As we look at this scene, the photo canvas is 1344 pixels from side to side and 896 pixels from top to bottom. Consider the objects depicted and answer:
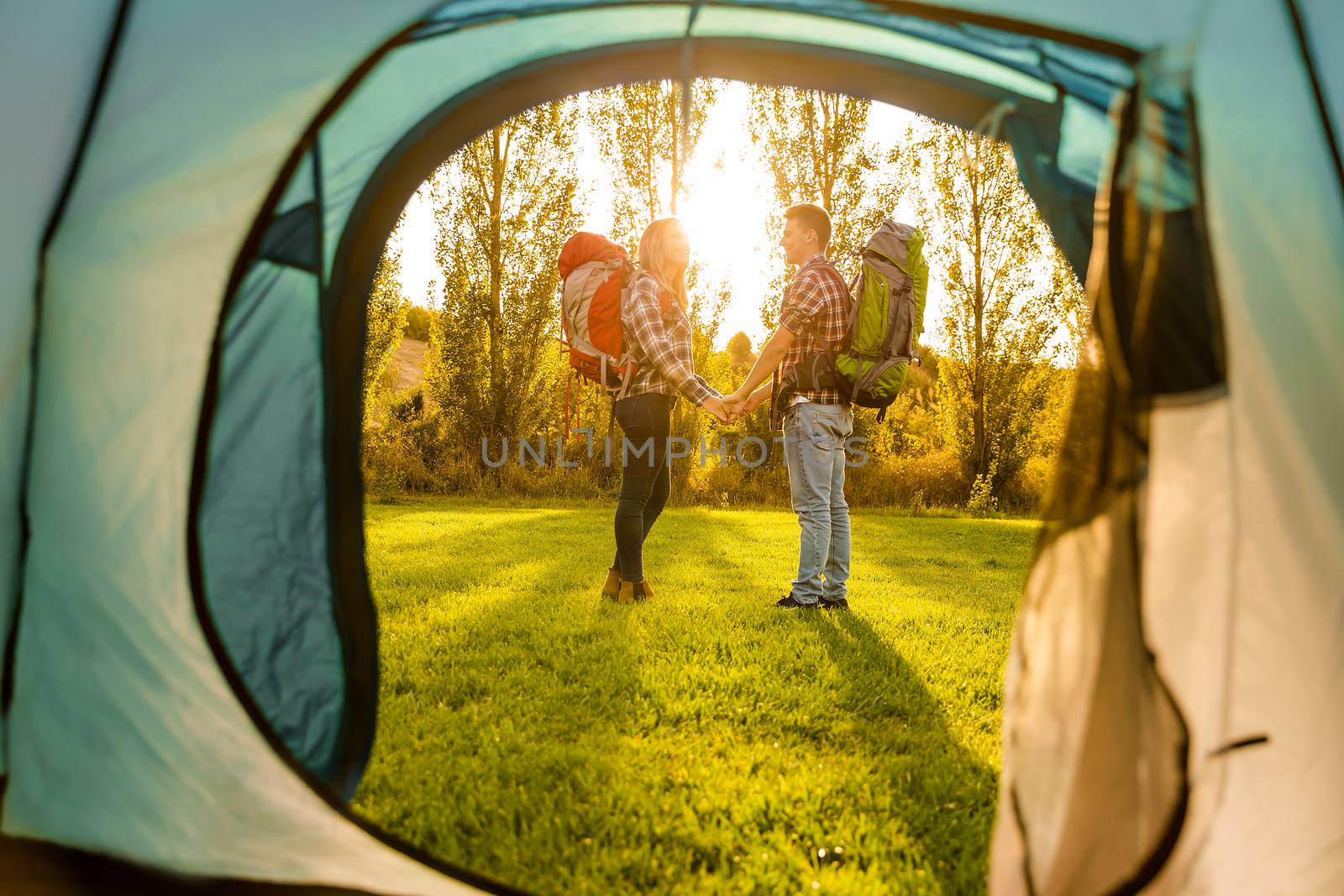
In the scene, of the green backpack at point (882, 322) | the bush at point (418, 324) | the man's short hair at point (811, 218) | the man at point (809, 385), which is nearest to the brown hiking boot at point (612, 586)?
the man at point (809, 385)

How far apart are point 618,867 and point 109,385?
1488 mm

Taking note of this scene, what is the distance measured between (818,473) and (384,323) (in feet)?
34.2

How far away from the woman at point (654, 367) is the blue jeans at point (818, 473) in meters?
0.42

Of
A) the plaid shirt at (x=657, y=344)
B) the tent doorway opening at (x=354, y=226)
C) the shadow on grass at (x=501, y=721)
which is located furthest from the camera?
the plaid shirt at (x=657, y=344)

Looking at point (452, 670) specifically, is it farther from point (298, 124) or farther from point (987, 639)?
point (987, 639)

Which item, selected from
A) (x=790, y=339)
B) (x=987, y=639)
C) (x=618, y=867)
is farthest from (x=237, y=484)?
(x=987, y=639)

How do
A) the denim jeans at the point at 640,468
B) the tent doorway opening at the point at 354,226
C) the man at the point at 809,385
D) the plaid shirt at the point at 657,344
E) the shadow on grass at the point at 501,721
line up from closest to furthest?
the tent doorway opening at the point at 354,226, the shadow on grass at the point at 501,721, the plaid shirt at the point at 657,344, the denim jeans at the point at 640,468, the man at the point at 809,385

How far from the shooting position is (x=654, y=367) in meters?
3.71

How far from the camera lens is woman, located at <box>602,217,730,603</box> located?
11.9 ft

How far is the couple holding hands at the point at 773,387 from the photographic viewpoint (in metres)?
3.69

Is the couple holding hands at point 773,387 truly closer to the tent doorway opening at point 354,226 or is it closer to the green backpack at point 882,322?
the green backpack at point 882,322

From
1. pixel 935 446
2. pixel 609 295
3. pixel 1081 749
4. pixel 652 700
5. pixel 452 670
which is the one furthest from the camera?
pixel 935 446

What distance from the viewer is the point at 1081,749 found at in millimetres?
1397

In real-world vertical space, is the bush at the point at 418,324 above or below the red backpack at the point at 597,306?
above
